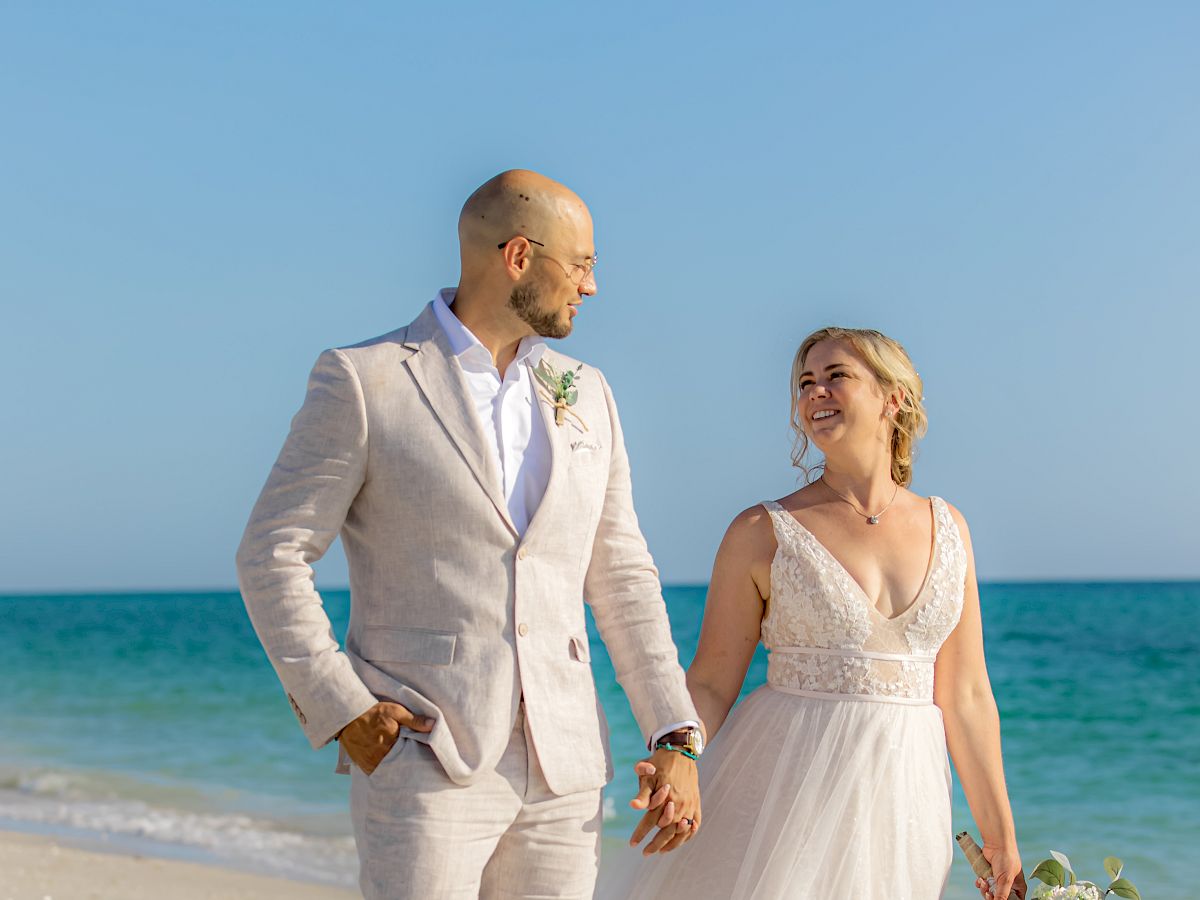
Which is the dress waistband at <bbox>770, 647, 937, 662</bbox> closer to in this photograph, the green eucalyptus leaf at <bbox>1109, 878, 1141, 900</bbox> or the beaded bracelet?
the green eucalyptus leaf at <bbox>1109, 878, 1141, 900</bbox>

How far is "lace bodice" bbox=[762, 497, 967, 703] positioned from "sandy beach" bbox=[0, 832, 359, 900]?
188 inches

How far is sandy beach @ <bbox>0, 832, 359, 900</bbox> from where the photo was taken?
23.5 ft

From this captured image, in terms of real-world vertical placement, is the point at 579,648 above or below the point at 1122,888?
above

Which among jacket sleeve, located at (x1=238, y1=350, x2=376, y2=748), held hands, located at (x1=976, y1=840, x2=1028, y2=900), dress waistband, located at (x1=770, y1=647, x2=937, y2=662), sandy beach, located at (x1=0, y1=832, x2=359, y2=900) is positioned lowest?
sandy beach, located at (x1=0, y1=832, x2=359, y2=900)

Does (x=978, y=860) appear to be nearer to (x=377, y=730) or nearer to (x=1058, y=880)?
(x=1058, y=880)

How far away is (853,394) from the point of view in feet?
11.6

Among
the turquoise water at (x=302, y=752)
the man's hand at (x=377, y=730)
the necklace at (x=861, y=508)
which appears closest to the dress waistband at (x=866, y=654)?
the necklace at (x=861, y=508)

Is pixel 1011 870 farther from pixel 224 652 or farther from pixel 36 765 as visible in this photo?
pixel 224 652

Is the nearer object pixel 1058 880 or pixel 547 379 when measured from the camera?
pixel 547 379

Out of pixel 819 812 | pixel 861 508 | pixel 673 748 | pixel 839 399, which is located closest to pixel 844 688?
pixel 819 812

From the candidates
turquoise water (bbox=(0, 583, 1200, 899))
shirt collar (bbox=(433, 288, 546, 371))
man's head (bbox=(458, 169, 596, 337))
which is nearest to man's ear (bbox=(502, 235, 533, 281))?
man's head (bbox=(458, 169, 596, 337))

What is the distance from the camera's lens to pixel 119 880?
296 inches

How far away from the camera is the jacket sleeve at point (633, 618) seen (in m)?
2.80

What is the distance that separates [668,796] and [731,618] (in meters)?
0.90
